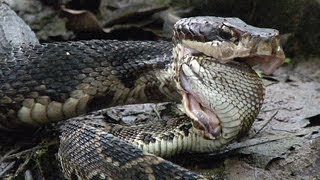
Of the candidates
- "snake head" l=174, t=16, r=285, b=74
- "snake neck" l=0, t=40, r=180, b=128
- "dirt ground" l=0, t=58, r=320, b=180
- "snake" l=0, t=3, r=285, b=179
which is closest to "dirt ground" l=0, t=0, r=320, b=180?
"dirt ground" l=0, t=58, r=320, b=180

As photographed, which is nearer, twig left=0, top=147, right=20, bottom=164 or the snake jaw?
the snake jaw

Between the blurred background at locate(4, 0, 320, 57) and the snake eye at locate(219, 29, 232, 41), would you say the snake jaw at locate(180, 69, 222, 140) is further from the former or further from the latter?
the blurred background at locate(4, 0, 320, 57)

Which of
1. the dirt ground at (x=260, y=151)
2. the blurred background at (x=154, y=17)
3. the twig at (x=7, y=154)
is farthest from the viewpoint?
the blurred background at (x=154, y=17)

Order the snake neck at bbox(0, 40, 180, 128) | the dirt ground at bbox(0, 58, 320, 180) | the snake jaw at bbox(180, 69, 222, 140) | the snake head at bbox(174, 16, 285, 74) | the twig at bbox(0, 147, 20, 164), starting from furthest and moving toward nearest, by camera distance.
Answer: the snake neck at bbox(0, 40, 180, 128) < the twig at bbox(0, 147, 20, 164) < the dirt ground at bbox(0, 58, 320, 180) < the snake jaw at bbox(180, 69, 222, 140) < the snake head at bbox(174, 16, 285, 74)

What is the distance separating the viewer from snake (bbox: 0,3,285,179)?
13.7ft

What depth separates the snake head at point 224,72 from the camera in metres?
4.14

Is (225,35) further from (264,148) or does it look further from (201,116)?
(264,148)

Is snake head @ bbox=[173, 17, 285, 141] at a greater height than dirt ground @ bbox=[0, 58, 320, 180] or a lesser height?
greater

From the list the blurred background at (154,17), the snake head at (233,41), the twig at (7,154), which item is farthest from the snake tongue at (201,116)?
the blurred background at (154,17)

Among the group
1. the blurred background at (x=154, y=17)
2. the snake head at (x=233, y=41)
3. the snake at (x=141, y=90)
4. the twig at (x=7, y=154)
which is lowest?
the twig at (x=7, y=154)

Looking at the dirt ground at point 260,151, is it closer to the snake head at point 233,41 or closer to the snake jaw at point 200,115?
the snake jaw at point 200,115

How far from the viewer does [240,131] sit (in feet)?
14.7

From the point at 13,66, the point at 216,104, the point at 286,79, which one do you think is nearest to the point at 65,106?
the point at 13,66

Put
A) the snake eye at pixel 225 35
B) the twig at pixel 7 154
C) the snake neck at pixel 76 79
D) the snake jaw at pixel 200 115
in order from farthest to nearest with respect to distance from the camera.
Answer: the snake neck at pixel 76 79
the twig at pixel 7 154
the snake jaw at pixel 200 115
the snake eye at pixel 225 35
